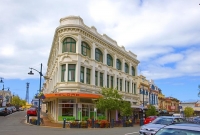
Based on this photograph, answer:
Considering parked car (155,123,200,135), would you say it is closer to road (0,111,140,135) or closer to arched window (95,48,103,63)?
road (0,111,140,135)

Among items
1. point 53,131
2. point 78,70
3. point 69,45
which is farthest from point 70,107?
point 53,131

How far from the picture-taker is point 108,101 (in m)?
34.1

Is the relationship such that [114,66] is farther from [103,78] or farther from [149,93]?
[149,93]

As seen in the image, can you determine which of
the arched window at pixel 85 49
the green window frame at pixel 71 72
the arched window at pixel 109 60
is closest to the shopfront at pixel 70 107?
the green window frame at pixel 71 72

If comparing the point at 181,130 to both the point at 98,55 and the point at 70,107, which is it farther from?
the point at 98,55

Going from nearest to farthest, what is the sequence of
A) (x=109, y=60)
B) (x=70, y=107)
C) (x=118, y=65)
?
(x=70, y=107)
(x=109, y=60)
(x=118, y=65)

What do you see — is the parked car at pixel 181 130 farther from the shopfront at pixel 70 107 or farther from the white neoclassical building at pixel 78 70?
the shopfront at pixel 70 107

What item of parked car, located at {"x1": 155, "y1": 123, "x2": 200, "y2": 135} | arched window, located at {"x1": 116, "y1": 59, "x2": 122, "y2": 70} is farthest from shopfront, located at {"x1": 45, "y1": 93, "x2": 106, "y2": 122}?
parked car, located at {"x1": 155, "y1": 123, "x2": 200, "y2": 135}

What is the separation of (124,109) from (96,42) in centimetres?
1078

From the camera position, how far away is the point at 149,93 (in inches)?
2501

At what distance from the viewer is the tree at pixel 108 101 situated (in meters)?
33.9

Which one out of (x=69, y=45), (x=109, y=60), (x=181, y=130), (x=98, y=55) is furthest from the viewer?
(x=109, y=60)

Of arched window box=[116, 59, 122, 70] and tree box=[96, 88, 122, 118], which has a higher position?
arched window box=[116, 59, 122, 70]

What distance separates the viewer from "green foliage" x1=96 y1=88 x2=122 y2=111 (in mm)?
33906
